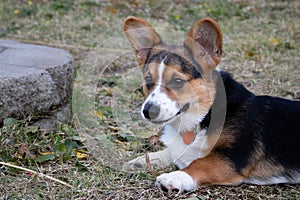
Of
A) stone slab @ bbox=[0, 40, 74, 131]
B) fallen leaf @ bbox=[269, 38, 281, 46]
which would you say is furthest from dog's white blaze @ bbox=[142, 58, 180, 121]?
fallen leaf @ bbox=[269, 38, 281, 46]

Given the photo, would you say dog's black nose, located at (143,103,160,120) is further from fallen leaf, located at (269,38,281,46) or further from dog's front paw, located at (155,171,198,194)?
fallen leaf, located at (269,38,281,46)

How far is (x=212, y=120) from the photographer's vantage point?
3436mm

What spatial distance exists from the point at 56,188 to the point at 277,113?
161cm

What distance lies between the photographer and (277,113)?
3.48m

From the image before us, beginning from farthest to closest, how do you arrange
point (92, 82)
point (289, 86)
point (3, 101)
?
point (92, 82) → point (289, 86) → point (3, 101)

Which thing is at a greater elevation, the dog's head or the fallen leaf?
the dog's head

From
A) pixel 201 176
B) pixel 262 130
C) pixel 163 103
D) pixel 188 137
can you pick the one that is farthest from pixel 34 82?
pixel 262 130

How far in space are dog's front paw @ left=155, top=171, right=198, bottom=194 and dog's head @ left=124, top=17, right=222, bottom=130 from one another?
15.0 inches

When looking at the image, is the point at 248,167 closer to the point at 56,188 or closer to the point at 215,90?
the point at 215,90

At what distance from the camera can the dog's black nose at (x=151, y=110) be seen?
3215 millimetres

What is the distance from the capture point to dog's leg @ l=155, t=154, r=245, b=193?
10.4ft

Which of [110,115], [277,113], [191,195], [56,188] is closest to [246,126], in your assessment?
[277,113]

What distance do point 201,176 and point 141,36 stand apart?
46.0 inches

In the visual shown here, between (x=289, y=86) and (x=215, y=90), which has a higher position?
(x=215, y=90)
